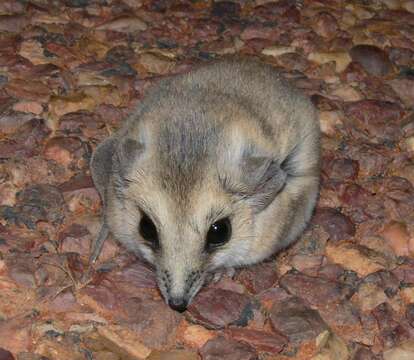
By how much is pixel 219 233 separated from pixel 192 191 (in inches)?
15.1

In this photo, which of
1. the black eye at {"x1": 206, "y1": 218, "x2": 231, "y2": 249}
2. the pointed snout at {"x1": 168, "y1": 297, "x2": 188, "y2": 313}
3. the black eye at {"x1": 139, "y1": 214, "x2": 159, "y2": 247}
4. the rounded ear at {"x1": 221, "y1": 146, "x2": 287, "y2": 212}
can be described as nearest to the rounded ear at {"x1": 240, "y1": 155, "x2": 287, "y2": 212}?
the rounded ear at {"x1": 221, "y1": 146, "x2": 287, "y2": 212}

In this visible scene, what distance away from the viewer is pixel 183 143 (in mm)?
5008

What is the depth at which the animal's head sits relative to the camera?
4.95 m

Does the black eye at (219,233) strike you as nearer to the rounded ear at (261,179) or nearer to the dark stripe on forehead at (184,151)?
the rounded ear at (261,179)

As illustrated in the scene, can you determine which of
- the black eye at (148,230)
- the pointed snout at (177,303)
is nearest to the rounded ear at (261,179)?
the black eye at (148,230)

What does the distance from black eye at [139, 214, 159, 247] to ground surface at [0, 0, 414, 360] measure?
16.0 inches

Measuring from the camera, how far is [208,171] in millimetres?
4953

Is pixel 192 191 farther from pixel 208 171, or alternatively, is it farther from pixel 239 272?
pixel 239 272

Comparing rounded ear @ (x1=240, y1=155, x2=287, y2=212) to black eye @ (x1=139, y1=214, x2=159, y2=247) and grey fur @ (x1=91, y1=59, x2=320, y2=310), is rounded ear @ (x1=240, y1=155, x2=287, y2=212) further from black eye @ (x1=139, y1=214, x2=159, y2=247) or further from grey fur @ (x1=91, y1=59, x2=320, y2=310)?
black eye @ (x1=139, y1=214, x2=159, y2=247)

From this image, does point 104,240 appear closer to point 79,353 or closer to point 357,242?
point 79,353

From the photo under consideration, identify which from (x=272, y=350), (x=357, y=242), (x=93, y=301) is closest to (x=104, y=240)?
(x=93, y=301)

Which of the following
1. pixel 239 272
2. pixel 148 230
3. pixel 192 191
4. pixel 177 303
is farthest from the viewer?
pixel 239 272

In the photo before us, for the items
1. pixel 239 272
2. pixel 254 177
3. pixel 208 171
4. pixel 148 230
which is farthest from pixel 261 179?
pixel 239 272

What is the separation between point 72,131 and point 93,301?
5.65 ft
